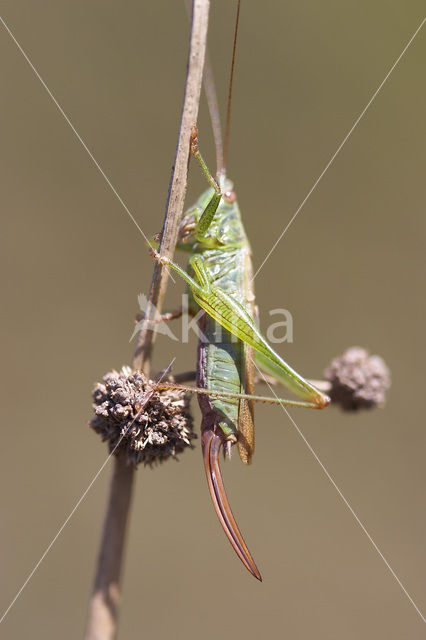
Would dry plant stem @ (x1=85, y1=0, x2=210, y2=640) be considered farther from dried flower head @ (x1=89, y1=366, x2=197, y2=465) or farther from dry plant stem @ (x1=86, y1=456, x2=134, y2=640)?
dried flower head @ (x1=89, y1=366, x2=197, y2=465)

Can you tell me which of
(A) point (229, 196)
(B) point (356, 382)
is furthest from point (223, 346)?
(A) point (229, 196)

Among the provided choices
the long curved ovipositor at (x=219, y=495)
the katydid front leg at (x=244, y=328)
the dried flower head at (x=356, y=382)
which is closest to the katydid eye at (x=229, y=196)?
the katydid front leg at (x=244, y=328)

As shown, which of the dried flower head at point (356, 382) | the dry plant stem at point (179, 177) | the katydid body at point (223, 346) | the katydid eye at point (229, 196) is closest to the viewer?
the dry plant stem at point (179, 177)

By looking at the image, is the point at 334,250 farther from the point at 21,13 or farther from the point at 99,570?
the point at 99,570

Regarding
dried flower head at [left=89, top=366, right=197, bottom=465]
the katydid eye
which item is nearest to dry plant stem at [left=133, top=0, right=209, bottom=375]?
dried flower head at [left=89, top=366, right=197, bottom=465]

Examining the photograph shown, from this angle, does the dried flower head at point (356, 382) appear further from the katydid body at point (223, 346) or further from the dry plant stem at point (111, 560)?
the dry plant stem at point (111, 560)

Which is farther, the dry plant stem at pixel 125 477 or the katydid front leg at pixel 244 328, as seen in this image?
the katydid front leg at pixel 244 328
